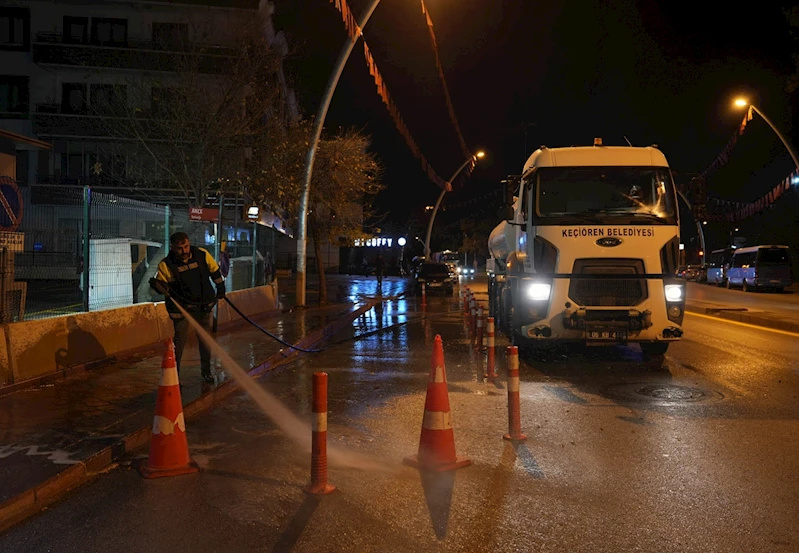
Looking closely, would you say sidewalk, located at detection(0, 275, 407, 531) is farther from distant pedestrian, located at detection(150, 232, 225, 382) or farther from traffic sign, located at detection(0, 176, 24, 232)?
traffic sign, located at detection(0, 176, 24, 232)

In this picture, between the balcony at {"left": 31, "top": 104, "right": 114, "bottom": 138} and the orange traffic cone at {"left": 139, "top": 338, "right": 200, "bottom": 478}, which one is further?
the balcony at {"left": 31, "top": 104, "right": 114, "bottom": 138}

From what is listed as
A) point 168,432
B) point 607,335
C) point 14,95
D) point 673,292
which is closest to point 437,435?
point 168,432

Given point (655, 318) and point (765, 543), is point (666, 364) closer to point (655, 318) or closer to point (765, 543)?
point (655, 318)

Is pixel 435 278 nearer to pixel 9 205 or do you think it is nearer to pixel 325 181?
pixel 325 181

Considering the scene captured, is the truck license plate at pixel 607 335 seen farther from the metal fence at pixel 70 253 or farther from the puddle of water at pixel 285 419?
the metal fence at pixel 70 253

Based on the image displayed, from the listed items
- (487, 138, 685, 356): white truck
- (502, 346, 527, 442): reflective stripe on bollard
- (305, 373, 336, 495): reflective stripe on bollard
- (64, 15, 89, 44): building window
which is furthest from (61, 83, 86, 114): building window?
(305, 373, 336, 495): reflective stripe on bollard

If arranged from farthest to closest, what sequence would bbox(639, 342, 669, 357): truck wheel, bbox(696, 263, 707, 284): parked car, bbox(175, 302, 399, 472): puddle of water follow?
bbox(696, 263, 707, 284): parked car < bbox(639, 342, 669, 357): truck wheel < bbox(175, 302, 399, 472): puddle of water

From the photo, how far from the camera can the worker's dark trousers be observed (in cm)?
823

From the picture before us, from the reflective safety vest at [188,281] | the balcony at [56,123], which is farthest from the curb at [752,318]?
the balcony at [56,123]

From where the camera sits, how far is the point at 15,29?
3456 centimetres

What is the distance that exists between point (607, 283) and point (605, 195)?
1.45 meters

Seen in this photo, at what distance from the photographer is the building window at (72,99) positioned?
34.2 meters

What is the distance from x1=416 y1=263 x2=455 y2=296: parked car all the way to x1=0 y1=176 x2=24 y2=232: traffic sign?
23.3 metres

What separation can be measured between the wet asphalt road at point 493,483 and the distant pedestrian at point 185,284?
1.05 m
